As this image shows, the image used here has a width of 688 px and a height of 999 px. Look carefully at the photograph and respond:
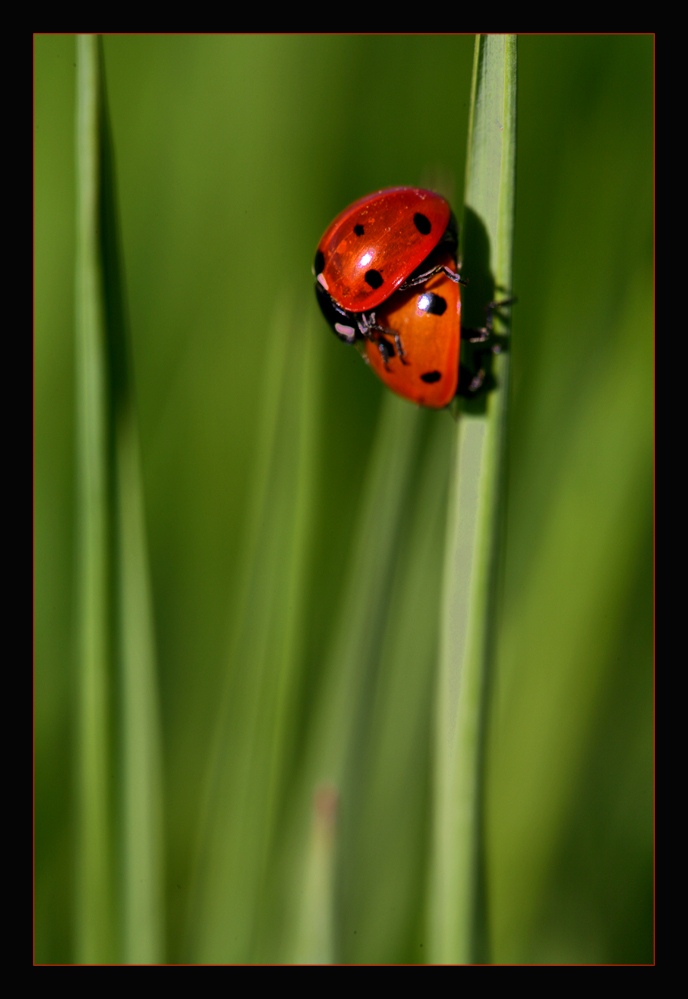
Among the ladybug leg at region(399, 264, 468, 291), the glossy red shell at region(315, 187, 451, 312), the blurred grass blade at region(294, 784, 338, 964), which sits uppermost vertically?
the glossy red shell at region(315, 187, 451, 312)

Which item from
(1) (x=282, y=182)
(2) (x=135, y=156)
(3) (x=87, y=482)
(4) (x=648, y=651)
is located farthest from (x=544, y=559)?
(2) (x=135, y=156)

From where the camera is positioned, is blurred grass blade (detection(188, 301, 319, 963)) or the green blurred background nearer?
blurred grass blade (detection(188, 301, 319, 963))

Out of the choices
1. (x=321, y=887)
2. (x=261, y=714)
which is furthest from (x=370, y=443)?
(x=321, y=887)

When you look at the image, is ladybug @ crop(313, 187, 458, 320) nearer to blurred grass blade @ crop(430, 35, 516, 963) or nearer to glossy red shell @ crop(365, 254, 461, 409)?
glossy red shell @ crop(365, 254, 461, 409)

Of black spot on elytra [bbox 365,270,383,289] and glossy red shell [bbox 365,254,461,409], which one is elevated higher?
black spot on elytra [bbox 365,270,383,289]

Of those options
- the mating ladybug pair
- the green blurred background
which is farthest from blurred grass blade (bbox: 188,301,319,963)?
the mating ladybug pair

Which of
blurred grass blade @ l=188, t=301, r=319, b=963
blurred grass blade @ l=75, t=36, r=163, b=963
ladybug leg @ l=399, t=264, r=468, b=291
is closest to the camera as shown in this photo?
blurred grass blade @ l=75, t=36, r=163, b=963

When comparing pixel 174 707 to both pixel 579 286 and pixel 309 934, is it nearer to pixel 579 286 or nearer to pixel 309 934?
pixel 309 934
